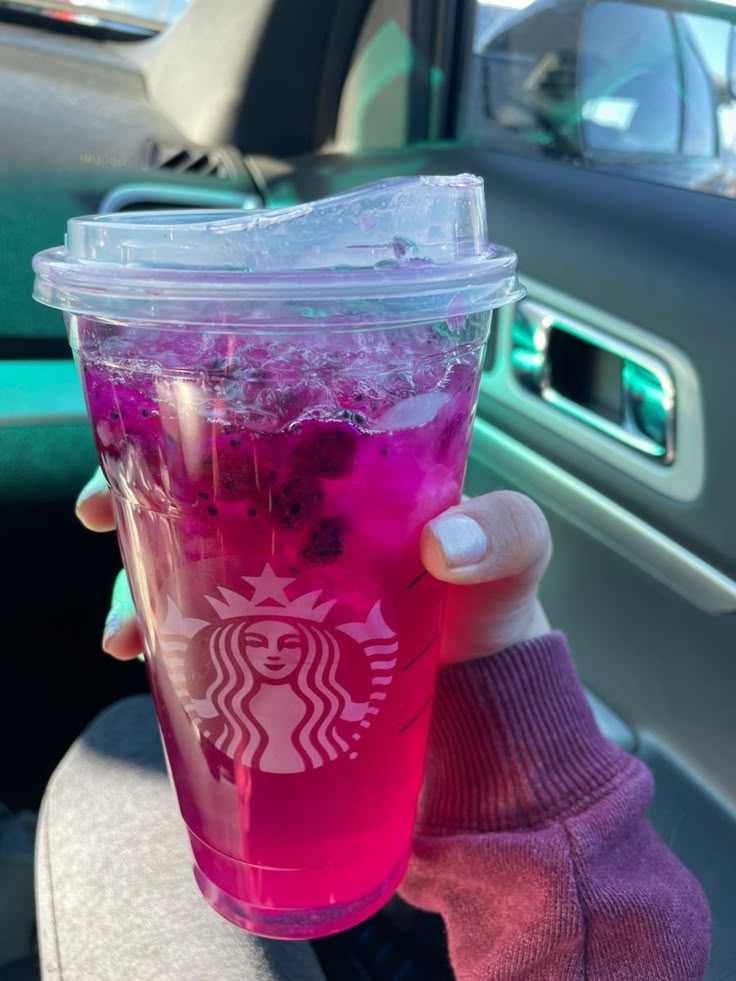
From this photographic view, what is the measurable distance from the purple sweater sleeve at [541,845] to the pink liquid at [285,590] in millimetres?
135

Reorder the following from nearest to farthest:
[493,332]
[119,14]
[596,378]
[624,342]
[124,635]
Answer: [124,635]
[624,342]
[596,378]
[493,332]
[119,14]

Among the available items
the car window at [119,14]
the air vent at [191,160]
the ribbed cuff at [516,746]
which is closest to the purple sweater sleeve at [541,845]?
the ribbed cuff at [516,746]

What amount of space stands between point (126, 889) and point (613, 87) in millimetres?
1429

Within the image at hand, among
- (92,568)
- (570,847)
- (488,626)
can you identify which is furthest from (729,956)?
(92,568)

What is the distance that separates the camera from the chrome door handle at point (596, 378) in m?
1.17

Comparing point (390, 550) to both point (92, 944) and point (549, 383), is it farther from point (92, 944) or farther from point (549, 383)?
point (549, 383)

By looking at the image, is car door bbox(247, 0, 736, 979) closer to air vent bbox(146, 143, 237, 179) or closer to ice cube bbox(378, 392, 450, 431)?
air vent bbox(146, 143, 237, 179)

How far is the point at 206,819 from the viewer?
2.58 ft

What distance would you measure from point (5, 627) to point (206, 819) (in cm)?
102

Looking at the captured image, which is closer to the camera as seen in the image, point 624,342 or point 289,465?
point 289,465

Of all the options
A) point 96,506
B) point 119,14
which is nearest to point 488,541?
point 96,506

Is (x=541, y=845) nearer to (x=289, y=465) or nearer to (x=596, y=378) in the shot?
(x=289, y=465)

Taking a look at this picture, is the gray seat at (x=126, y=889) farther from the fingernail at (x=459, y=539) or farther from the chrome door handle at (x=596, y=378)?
the chrome door handle at (x=596, y=378)

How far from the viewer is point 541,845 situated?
0.85 m
